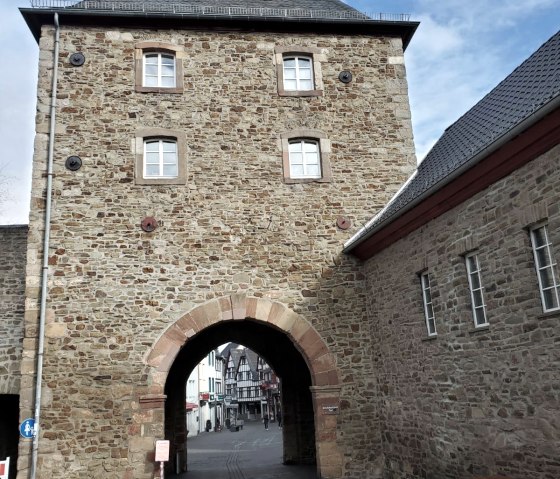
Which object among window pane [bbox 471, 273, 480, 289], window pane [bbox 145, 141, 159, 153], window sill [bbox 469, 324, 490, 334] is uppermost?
window pane [bbox 145, 141, 159, 153]

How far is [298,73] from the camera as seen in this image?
12773mm

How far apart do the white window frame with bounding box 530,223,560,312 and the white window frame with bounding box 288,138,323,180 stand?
5.75 metres

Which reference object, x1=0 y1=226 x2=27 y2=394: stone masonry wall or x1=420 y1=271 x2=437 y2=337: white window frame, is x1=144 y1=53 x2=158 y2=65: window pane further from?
x1=420 y1=271 x2=437 y2=337: white window frame

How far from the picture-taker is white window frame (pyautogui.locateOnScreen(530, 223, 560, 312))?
6.53 meters

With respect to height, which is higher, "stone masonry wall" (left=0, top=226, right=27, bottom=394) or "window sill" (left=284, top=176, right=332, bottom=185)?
"window sill" (left=284, top=176, right=332, bottom=185)

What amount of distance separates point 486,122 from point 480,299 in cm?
330

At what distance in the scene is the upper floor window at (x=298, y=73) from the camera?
41.6 ft

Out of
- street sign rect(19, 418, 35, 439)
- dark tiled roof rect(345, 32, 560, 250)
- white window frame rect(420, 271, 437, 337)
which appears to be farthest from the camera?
street sign rect(19, 418, 35, 439)

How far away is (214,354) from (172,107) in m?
42.3

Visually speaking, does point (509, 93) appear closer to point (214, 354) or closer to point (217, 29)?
point (217, 29)

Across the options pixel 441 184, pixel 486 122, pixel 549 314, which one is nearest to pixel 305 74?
pixel 486 122

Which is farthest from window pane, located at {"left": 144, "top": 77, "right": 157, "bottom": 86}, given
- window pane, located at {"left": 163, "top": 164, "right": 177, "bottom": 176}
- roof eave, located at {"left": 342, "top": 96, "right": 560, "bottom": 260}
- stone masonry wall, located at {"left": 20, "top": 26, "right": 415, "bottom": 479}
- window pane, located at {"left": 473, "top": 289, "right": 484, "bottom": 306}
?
window pane, located at {"left": 473, "top": 289, "right": 484, "bottom": 306}

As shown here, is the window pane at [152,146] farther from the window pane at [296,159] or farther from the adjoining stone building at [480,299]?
the adjoining stone building at [480,299]

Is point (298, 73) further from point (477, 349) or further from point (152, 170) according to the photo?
point (477, 349)
